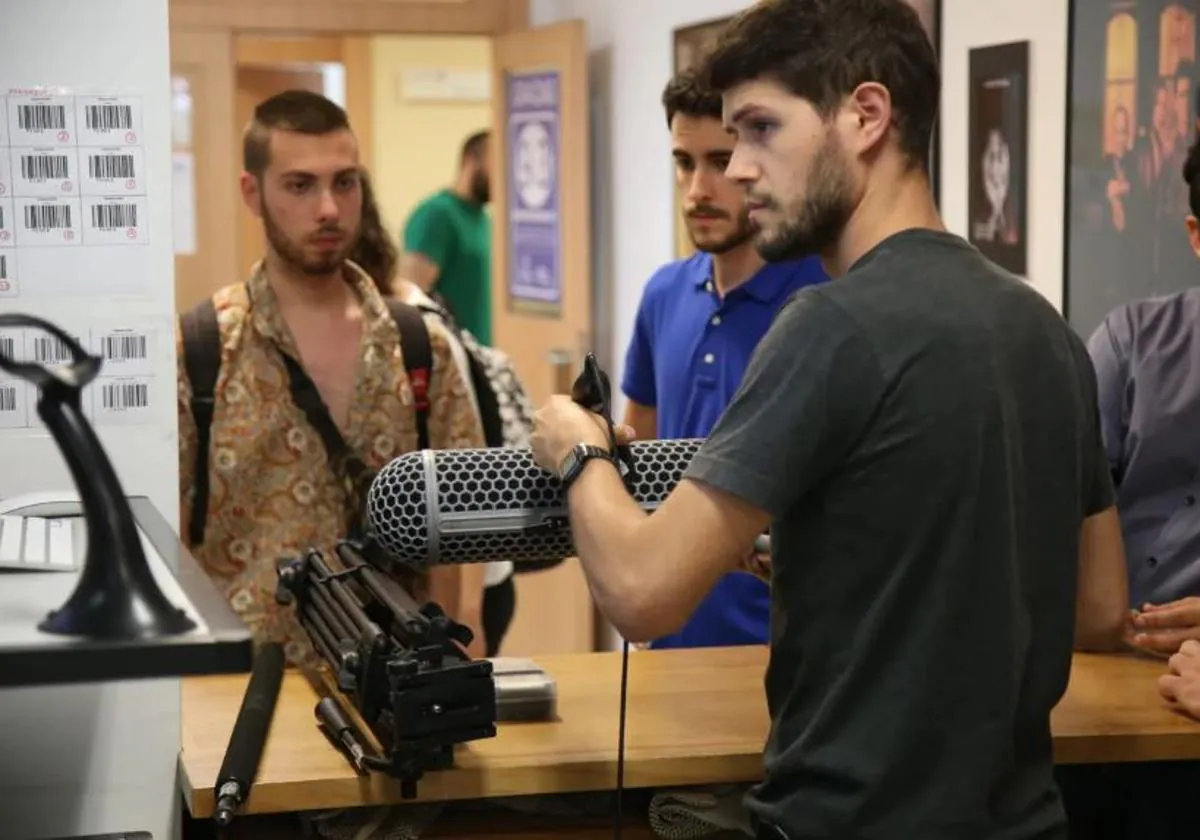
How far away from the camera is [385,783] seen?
67.9 inches

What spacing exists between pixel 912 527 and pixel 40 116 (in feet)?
3.41

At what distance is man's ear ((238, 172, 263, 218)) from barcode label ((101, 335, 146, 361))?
90cm

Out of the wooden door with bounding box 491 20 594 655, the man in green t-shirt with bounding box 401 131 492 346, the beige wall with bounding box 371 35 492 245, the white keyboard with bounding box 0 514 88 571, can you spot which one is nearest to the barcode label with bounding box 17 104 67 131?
the white keyboard with bounding box 0 514 88 571

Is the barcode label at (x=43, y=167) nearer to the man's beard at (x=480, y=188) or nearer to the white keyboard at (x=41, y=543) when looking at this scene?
the white keyboard at (x=41, y=543)

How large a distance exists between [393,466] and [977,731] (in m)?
0.64

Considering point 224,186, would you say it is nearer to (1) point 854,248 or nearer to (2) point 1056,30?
(2) point 1056,30

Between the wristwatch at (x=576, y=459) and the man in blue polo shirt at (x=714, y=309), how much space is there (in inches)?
35.2

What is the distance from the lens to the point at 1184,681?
75.4 inches

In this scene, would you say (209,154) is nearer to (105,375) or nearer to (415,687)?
(105,375)

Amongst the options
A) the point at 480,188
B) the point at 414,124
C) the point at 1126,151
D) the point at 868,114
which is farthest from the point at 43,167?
the point at 414,124

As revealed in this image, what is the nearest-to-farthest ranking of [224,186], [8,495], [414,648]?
[414,648] < [8,495] < [224,186]

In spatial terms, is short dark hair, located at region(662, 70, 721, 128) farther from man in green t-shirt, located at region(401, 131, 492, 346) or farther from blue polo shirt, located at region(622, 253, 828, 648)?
man in green t-shirt, located at region(401, 131, 492, 346)

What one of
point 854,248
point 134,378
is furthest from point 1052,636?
point 134,378

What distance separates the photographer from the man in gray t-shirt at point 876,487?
1.48 metres
